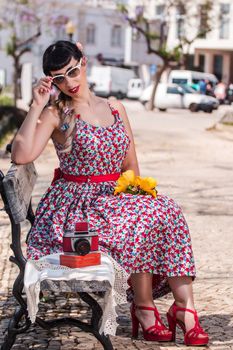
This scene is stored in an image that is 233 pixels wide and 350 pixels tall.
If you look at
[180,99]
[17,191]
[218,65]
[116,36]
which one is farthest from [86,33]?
[17,191]

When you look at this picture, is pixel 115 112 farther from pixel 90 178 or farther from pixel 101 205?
pixel 101 205

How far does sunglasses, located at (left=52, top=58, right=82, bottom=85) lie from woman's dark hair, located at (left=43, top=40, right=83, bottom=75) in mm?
35

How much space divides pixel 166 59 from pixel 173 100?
170 cm

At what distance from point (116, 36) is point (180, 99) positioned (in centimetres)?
4038

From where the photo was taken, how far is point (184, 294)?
5.05 meters

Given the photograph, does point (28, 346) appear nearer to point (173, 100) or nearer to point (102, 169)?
point (102, 169)

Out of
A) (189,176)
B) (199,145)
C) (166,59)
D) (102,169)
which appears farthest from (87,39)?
(102,169)

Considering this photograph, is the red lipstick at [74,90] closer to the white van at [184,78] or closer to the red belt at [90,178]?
the red belt at [90,178]

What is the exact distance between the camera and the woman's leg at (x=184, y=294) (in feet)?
16.5

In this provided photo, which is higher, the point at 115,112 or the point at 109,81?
the point at 115,112

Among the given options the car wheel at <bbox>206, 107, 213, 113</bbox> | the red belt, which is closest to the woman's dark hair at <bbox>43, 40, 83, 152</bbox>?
the red belt

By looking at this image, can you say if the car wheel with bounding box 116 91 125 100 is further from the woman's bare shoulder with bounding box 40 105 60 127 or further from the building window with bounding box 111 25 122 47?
the woman's bare shoulder with bounding box 40 105 60 127

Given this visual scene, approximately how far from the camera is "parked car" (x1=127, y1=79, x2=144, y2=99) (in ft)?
181

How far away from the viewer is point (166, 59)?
42031 mm
